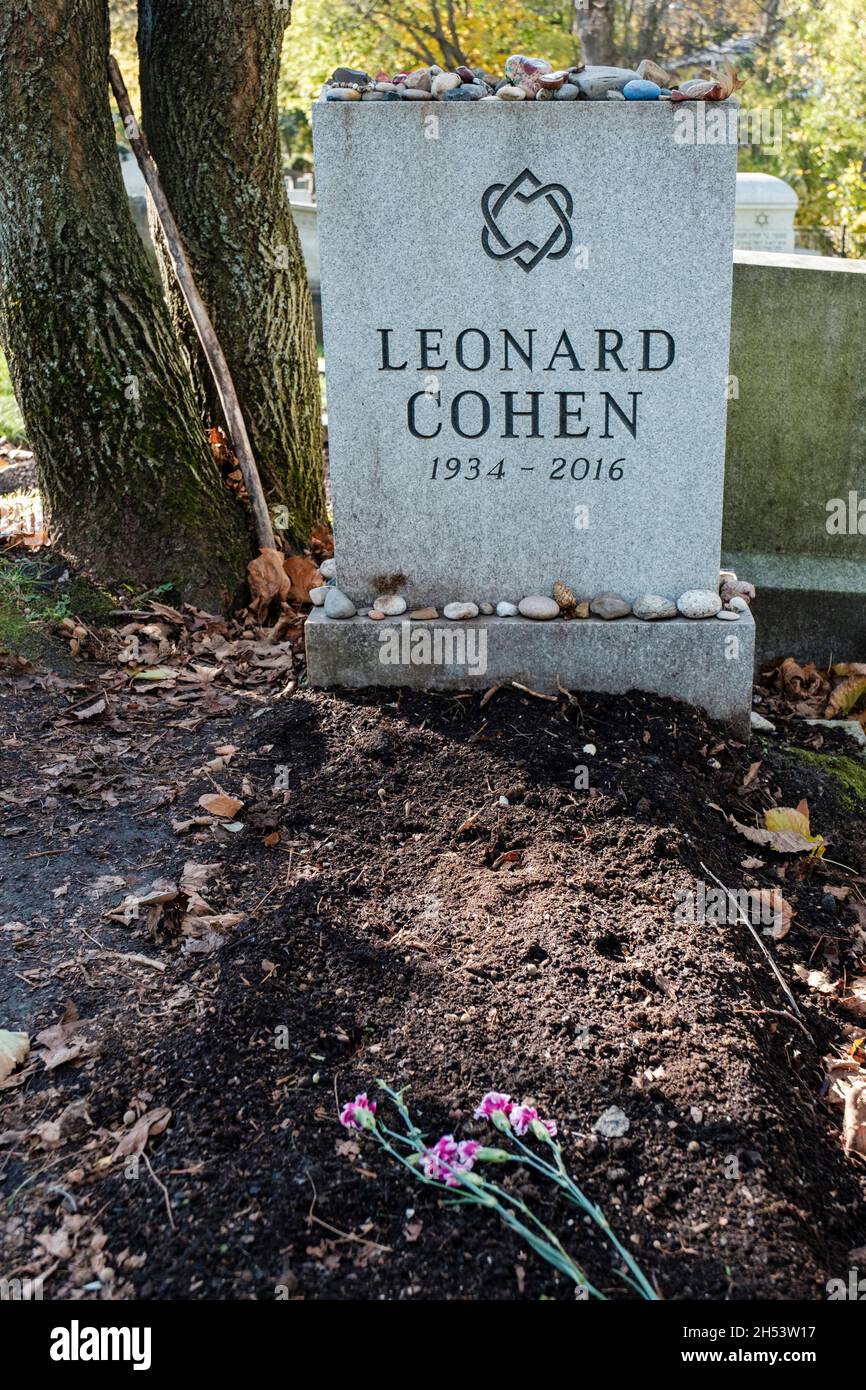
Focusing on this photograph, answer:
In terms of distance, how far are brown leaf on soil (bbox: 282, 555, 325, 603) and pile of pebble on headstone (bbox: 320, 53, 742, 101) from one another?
1.92 meters

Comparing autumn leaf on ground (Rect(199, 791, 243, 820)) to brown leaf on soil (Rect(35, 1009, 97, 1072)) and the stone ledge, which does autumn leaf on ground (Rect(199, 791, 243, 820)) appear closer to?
the stone ledge

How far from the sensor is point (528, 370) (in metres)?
4.07

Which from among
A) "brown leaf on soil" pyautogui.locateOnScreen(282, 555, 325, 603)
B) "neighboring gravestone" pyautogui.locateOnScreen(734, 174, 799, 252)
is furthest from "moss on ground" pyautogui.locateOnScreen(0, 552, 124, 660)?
"neighboring gravestone" pyautogui.locateOnScreen(734, 174, 799, 252)

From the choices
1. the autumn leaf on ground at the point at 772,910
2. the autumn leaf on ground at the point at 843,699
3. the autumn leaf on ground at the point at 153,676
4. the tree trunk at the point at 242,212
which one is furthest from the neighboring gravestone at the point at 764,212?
the autumn leaf on ground at the point at 772,910

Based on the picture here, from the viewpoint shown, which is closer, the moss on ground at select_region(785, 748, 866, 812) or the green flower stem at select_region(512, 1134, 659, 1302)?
the green flower stem at select_region(512, 1134, 659, 1302)

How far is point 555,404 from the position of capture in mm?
4109

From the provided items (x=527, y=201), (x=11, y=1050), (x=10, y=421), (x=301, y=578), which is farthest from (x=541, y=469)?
(x=10, y=421)

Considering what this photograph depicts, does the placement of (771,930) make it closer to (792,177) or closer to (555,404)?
(555,404)

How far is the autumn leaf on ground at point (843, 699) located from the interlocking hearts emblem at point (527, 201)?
83.1 inches

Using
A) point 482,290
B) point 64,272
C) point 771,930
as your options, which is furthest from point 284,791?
point 64,272

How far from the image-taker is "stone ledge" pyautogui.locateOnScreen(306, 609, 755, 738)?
13.7 ft

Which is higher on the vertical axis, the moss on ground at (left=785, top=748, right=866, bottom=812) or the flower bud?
the flower bud

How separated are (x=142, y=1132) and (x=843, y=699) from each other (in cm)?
346
